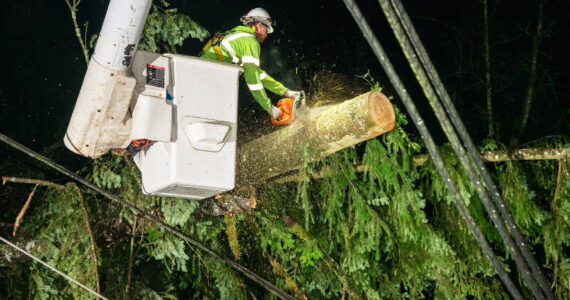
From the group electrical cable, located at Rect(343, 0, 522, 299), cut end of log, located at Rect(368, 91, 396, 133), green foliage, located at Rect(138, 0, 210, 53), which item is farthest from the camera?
green foliage, located at Rect(138, 0, 210, 53)

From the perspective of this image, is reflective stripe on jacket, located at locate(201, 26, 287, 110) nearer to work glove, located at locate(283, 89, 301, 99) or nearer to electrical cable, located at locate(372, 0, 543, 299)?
work glove, located at locate(283, 89, 301, 99)

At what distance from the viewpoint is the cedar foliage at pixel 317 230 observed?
4961 millimetres

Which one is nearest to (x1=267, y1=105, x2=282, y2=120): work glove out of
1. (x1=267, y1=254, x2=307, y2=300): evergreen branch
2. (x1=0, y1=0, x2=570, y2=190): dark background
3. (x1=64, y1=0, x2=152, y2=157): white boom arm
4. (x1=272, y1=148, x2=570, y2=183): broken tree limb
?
(x1=272, y1=148, x2=570, y2=183): broken tree limb

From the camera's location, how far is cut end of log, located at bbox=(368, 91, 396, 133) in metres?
3.55

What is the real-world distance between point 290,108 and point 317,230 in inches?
82.2

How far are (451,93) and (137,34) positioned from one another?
6018mm

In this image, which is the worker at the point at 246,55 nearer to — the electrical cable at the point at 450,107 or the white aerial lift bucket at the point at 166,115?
the white aerial lift bucket at the point at 166,115

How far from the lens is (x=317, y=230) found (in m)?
6.20

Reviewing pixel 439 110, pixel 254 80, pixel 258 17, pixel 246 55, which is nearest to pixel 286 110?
pixel 254 80

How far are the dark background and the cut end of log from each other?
2.25 metres

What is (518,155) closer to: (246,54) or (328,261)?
(328,261)

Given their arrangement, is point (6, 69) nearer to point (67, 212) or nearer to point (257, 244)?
point (67, 212)

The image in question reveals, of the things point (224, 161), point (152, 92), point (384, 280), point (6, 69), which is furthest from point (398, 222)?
point (6, 69)

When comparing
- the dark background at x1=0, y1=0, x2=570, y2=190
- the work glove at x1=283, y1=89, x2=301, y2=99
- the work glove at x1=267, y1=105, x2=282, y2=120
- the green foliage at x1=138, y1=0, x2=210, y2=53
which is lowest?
the dark background at x1=0, y1=0, x2=570, y2=190
